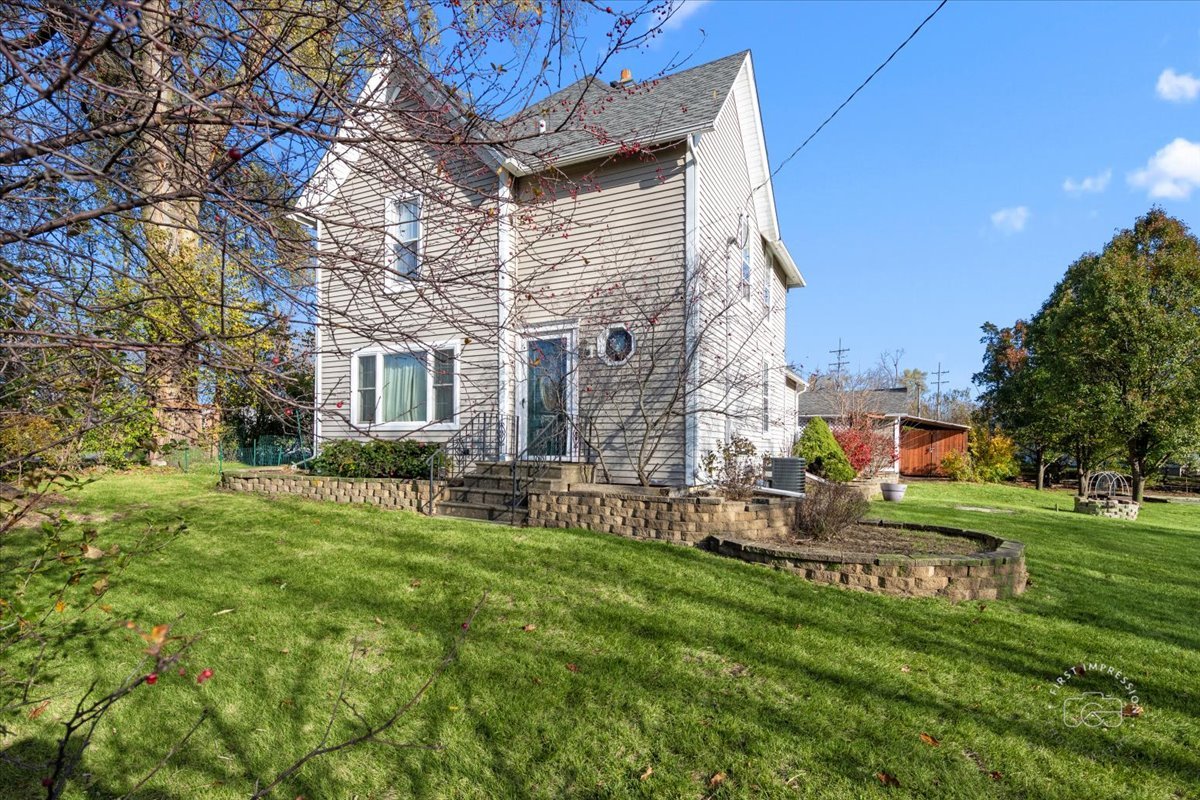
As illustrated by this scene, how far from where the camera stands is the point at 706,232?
389 inches

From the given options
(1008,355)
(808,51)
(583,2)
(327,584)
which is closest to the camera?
(583,2)

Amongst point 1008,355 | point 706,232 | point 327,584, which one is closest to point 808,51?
point 706,232

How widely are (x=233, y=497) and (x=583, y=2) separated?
29.6 feet

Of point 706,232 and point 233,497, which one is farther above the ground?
point 706,232

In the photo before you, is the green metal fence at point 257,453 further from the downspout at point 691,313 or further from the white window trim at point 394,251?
the white window trim at point 394,251

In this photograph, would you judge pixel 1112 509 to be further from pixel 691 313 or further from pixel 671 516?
pixel 671 516

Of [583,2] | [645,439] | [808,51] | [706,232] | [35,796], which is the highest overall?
[808,51]

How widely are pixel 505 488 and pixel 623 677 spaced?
5420 millimetres

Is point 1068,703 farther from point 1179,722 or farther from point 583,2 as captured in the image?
point 583,2

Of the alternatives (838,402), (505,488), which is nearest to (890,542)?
(505,488)

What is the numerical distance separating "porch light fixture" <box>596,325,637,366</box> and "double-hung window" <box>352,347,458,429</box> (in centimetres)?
276

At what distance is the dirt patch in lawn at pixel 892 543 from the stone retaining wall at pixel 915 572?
0.45 metres

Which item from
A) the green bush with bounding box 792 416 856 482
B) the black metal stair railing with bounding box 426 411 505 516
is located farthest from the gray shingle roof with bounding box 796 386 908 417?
the black metal stair railing with bounding box 426 411 505 516

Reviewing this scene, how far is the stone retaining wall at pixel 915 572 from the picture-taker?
5344 mm
